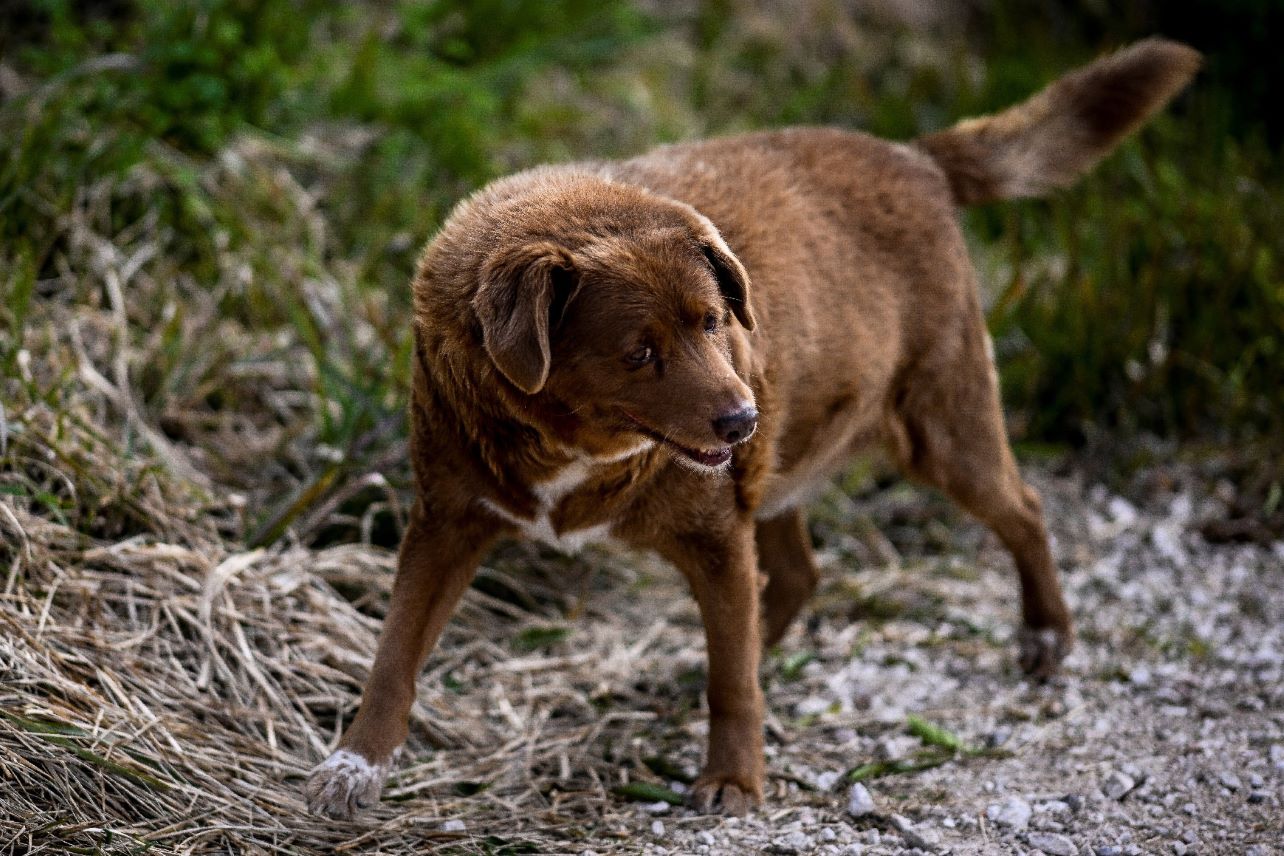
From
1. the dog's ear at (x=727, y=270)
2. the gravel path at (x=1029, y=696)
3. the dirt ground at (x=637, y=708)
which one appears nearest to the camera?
the dog's ear at (x=727, y=270)

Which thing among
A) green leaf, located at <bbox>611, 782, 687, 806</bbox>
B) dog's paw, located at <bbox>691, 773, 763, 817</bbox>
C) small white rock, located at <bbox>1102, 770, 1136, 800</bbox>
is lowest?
green leaf, located at <bbox>611, 782, 687, 806</bbox>

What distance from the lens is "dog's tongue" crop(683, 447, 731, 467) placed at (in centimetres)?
333

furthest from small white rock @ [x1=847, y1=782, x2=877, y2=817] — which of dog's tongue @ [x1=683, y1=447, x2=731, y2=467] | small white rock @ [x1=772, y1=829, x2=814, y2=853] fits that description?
dog's tongue @ [x1=683, y1=447, x2=731, y2=467]

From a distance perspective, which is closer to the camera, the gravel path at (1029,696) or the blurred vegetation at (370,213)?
the gravel path at (1029,696)

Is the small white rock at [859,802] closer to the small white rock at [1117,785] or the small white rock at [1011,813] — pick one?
the small white rock at [1011,813]

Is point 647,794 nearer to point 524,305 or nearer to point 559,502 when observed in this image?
point 559,502

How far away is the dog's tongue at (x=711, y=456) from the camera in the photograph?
3.33 meters

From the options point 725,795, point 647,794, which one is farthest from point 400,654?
point 725,795

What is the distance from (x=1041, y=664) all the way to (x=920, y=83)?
168 inches

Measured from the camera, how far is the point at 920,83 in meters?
8.02

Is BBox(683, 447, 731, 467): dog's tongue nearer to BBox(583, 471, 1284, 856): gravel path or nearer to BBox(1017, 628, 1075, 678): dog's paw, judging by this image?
BBox(583, 471, 1284, 856): gravel path

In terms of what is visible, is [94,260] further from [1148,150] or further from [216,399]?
[1148,150]

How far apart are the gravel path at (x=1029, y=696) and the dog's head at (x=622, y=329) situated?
111 cm

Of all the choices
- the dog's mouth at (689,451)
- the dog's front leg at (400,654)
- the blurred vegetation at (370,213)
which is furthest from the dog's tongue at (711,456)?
the blurred vegetation at (370,213)
